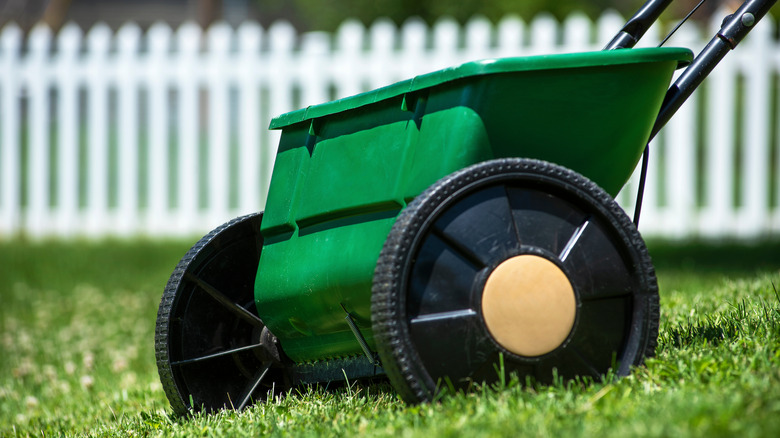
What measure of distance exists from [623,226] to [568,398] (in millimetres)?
466

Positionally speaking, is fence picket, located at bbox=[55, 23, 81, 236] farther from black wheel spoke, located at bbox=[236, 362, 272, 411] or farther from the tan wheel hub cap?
the tan wheel hub cap

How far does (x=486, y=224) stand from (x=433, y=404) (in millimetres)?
465

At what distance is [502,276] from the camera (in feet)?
7.21

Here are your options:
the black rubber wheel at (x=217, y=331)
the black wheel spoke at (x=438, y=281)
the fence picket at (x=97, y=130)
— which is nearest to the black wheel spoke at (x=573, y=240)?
the black wheel spoke at (x=438, y=281)

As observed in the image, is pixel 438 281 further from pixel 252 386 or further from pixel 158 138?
pixel 158 138

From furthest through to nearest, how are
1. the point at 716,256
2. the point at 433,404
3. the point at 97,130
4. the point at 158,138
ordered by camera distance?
the point at 97,130 < the point at 158,138 < the point at 716,256 < the point at 433,404

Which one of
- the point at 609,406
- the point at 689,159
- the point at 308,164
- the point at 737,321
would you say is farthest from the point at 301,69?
the point at 609,406

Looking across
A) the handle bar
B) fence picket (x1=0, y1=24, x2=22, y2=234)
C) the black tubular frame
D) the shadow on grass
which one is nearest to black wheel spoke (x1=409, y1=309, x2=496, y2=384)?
the black tubular frame

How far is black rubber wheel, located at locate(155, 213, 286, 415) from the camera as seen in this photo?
9.52 feet

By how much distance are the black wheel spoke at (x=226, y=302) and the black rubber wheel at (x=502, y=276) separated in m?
0.99

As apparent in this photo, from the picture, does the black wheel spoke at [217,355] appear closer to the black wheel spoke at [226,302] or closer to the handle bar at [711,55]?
the black wheel spoke at [226,302]

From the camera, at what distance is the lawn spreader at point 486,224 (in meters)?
2.19

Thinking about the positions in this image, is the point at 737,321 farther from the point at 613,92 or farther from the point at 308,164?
the point at 308,164

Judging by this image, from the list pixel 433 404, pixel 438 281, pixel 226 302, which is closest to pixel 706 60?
pixel 438 281
